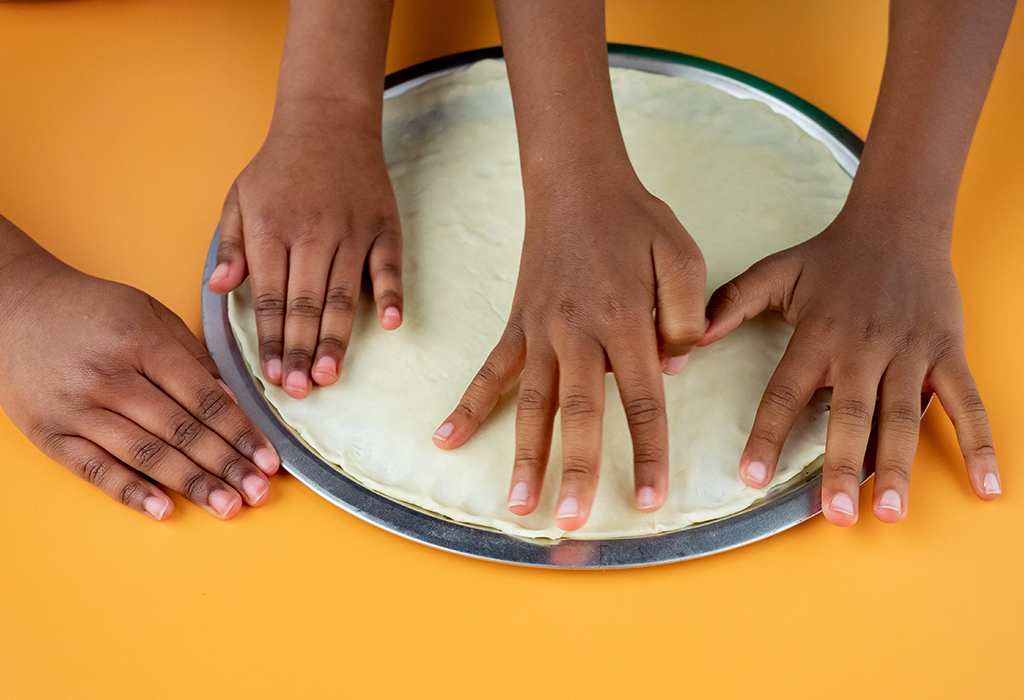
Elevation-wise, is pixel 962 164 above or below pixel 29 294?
above

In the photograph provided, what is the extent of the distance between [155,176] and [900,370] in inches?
31.0

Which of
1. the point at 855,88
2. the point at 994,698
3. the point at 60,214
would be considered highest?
the point at 855,88

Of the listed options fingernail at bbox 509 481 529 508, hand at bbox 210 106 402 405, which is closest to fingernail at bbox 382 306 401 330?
hand at bbox 210 106 402 405

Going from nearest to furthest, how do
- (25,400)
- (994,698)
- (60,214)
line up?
(994,698) < (25,400) < (60,214)

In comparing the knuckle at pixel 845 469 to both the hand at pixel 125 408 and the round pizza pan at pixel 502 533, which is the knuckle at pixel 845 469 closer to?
the round pizza pan at pixel 502 533

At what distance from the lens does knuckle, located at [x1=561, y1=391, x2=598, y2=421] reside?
1.80ft

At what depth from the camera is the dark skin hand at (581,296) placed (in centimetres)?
55

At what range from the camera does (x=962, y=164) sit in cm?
67

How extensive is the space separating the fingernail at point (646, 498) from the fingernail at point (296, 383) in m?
0.30

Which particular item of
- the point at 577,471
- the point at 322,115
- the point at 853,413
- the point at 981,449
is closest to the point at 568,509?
the point at 577,471

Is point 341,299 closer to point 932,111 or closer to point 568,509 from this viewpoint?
point 568,509

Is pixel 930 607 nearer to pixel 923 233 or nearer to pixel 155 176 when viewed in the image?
pixel 923 233

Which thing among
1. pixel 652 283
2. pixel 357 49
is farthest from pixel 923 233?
pixel 357 49

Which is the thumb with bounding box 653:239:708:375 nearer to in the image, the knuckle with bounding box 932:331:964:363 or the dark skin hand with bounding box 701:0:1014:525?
the dark skin hand with bounding box 701:0:1014:525
